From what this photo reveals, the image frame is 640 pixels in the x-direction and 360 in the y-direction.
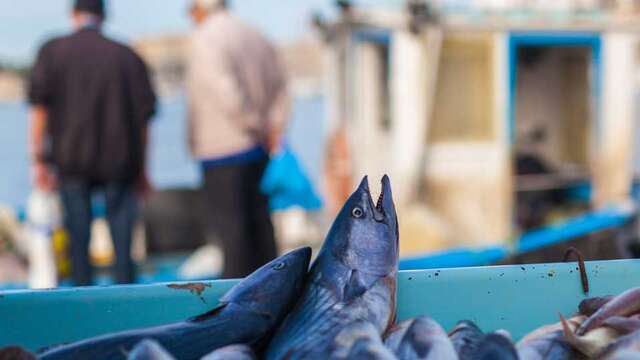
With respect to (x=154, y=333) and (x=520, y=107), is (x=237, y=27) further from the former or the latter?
(x=520, y=107)

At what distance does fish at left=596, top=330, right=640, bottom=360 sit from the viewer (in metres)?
1.48

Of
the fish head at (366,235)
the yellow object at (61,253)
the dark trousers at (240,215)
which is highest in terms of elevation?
the fish head at (366,235)

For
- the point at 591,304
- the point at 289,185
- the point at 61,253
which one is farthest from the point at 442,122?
the point at 591,304

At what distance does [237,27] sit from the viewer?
4.33 metres

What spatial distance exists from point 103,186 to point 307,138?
18506 mm

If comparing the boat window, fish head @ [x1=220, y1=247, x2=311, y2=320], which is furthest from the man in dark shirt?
the boat window

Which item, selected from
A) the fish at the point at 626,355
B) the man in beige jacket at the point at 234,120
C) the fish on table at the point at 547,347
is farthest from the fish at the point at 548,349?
the man in beige jacket at the point at 234,120

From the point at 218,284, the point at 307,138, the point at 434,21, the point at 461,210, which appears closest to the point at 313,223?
the point at 461,210

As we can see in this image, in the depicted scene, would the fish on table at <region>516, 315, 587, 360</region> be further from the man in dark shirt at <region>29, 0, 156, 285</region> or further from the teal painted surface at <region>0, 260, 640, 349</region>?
the man in dark shirt at <region>29, 0, 156, 285</region>

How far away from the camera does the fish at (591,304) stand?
1711 millimetres

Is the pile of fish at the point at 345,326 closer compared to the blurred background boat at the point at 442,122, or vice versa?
the pile of fish at the point at 345,326

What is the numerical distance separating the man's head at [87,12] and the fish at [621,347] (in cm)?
355

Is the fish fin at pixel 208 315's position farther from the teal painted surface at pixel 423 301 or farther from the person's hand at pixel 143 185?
the person's hand at pixel 143 185

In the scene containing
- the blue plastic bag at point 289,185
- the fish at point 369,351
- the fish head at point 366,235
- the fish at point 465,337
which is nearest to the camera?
the fish at point 369,351
